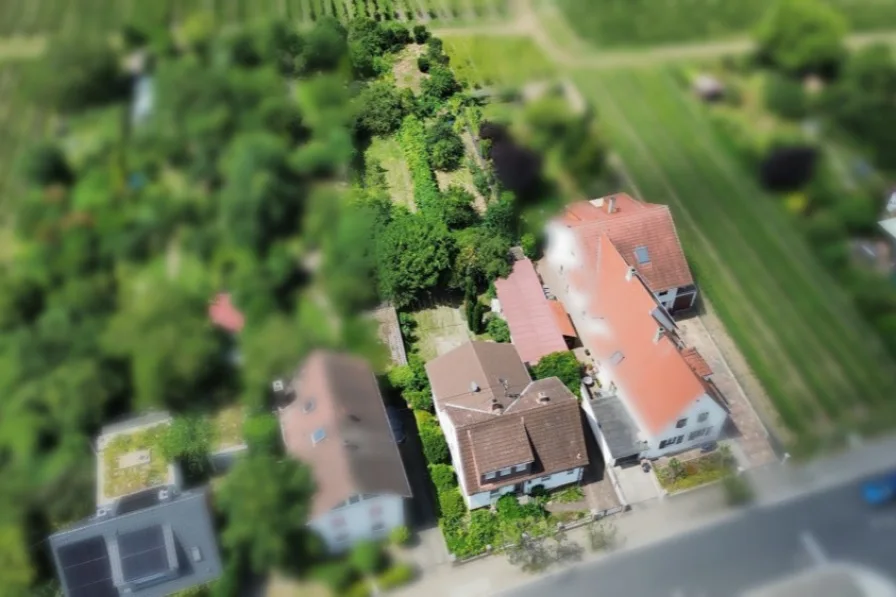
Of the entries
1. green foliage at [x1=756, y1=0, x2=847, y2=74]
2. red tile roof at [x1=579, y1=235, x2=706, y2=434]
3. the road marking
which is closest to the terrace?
red tile roof at [x1=579, y1=235, x2=706, y2=434]

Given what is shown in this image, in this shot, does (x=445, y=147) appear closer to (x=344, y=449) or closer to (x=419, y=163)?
(x=419, y=163)

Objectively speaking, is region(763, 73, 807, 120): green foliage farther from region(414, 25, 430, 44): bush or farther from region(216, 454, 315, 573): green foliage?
region(414, 25, 430, 44): bush

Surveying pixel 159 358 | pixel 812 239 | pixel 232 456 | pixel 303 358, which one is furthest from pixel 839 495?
pixel 159 358

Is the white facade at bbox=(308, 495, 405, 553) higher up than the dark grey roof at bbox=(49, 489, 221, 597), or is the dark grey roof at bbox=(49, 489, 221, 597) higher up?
the dark grey roof at bbox=(49, 489, 221, 597)

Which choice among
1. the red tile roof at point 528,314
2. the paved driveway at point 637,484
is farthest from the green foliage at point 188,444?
the paved driveway at point 637,484

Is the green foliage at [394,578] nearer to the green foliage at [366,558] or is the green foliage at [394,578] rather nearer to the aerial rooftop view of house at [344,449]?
the green foliage at [366,558]

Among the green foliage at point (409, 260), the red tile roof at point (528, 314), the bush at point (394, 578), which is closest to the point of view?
the bush at point (394, 578)

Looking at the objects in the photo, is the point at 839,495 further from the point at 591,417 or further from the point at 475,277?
the point at 475,277
